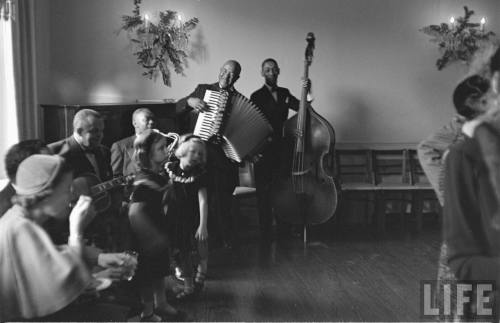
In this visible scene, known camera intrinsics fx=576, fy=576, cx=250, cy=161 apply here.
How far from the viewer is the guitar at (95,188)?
1.98 m

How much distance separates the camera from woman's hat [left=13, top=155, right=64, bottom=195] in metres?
1.80

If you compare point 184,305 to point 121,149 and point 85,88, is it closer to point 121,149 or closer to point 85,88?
point 121,149

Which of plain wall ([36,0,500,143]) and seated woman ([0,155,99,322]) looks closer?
seated woman ([0,155,99,322])

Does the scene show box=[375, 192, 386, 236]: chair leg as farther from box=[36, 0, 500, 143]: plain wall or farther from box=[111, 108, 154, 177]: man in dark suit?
box=[111, 108, 154, 177]: man in dark suit

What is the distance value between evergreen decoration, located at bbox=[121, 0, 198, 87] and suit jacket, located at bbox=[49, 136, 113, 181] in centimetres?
373

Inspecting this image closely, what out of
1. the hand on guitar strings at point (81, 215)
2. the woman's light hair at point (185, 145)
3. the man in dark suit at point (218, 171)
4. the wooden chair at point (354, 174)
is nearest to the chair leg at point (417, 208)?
the wooden chair at point (354, 174)

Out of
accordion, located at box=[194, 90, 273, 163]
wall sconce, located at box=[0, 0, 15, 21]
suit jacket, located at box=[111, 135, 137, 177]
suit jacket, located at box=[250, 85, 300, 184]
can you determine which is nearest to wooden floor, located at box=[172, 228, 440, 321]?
suit jacket, located at box=[250, 85, 300, 184]

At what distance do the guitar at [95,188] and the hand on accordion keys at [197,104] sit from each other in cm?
104

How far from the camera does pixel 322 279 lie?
13.3 ft

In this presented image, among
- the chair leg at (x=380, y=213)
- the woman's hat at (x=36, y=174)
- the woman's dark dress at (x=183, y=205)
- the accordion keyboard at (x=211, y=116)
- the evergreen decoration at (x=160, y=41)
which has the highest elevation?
the evergreen decoration at (x=160, y=41)

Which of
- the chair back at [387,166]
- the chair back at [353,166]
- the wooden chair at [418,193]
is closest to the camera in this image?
the wooden chair at [418,193]

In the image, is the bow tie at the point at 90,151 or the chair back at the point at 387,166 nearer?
the bow tie at the point at 90,151

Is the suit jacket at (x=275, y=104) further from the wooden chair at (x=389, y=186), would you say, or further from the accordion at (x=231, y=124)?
the accordion at (x=231, y=124)

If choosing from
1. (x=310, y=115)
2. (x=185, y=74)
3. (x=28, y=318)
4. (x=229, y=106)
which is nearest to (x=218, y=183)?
(x=229, y=106)
